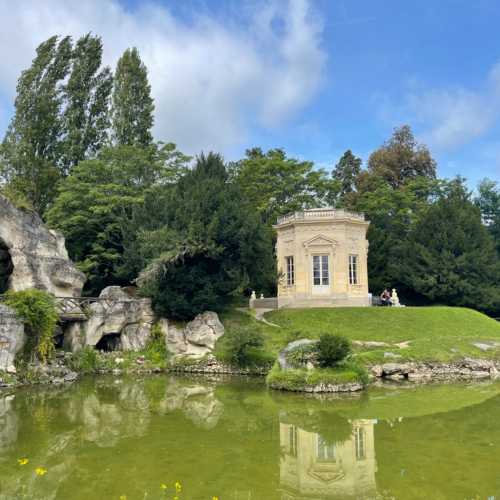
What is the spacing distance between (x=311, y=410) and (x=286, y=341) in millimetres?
8701

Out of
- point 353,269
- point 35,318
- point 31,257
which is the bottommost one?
point 35,318

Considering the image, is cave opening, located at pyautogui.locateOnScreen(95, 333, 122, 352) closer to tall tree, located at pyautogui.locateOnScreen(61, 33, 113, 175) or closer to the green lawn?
the green lawn

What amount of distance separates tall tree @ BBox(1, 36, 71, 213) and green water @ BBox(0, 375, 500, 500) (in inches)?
877

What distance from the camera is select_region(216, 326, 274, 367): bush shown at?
1994 cm

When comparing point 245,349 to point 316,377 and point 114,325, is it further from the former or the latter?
point 114,325

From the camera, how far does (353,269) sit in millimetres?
29016

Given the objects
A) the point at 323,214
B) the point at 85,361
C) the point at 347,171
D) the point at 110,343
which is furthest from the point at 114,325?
the point at 347,171

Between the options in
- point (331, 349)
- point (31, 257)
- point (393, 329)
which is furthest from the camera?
point (393, 329)

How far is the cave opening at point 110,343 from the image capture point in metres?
24.0

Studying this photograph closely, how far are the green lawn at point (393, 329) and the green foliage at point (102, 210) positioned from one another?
8.94 m

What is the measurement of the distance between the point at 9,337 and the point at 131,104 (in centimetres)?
2593

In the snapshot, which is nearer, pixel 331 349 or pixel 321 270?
pixel 331 349

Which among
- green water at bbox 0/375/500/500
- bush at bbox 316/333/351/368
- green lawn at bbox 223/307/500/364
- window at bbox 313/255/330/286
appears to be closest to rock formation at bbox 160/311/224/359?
green lawn at bbox 223/307/500/364

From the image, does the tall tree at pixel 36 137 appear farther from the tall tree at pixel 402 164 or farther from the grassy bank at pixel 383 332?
the tall tree at pixel 402 164
